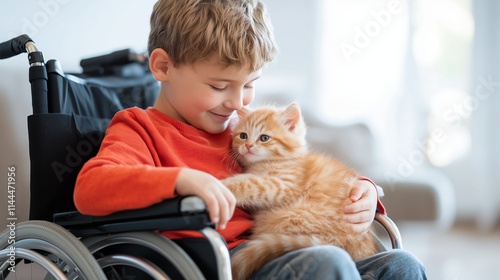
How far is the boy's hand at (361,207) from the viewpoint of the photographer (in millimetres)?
1358

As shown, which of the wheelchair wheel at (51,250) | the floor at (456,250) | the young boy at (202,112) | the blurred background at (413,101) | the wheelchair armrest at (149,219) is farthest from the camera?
the blurred background at (413,101)

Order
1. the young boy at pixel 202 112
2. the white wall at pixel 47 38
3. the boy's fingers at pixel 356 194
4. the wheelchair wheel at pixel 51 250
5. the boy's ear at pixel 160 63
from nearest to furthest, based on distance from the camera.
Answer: the wheelchair wheel at pixel 51 250 < the young boy at pixel 202 112 < the boy's fingers at pixel 356 194 < the boy's ear at pixel 160 63 < the white wall at pixel 47 38

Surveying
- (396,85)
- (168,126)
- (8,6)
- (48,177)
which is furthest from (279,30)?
(48,177)

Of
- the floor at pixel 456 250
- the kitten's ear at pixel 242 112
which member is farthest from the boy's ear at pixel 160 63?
the floor at pixel 456 250

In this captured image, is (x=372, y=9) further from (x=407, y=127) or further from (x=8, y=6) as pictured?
(x=8, y=6)

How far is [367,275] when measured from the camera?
1.32m

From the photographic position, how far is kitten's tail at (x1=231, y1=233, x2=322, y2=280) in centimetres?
118

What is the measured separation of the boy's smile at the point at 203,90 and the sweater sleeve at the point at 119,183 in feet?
0.87

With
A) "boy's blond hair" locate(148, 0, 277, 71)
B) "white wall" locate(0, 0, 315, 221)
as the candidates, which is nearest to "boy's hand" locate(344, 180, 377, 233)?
"boy's blond hair" locate(148, 0, 277, 71)

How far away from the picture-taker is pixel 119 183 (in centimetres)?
111

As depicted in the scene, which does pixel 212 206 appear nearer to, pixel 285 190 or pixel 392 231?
pixel 285 190

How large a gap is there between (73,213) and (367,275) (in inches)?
29.0

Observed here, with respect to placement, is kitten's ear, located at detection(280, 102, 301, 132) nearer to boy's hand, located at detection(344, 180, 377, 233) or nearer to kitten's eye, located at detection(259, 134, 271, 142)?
kitten's eye, located at detection(259, 134, 271, 142)

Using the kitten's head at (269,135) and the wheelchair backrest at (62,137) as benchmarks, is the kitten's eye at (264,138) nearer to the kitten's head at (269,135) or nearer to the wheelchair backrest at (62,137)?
the kitten's head at (269,135)
